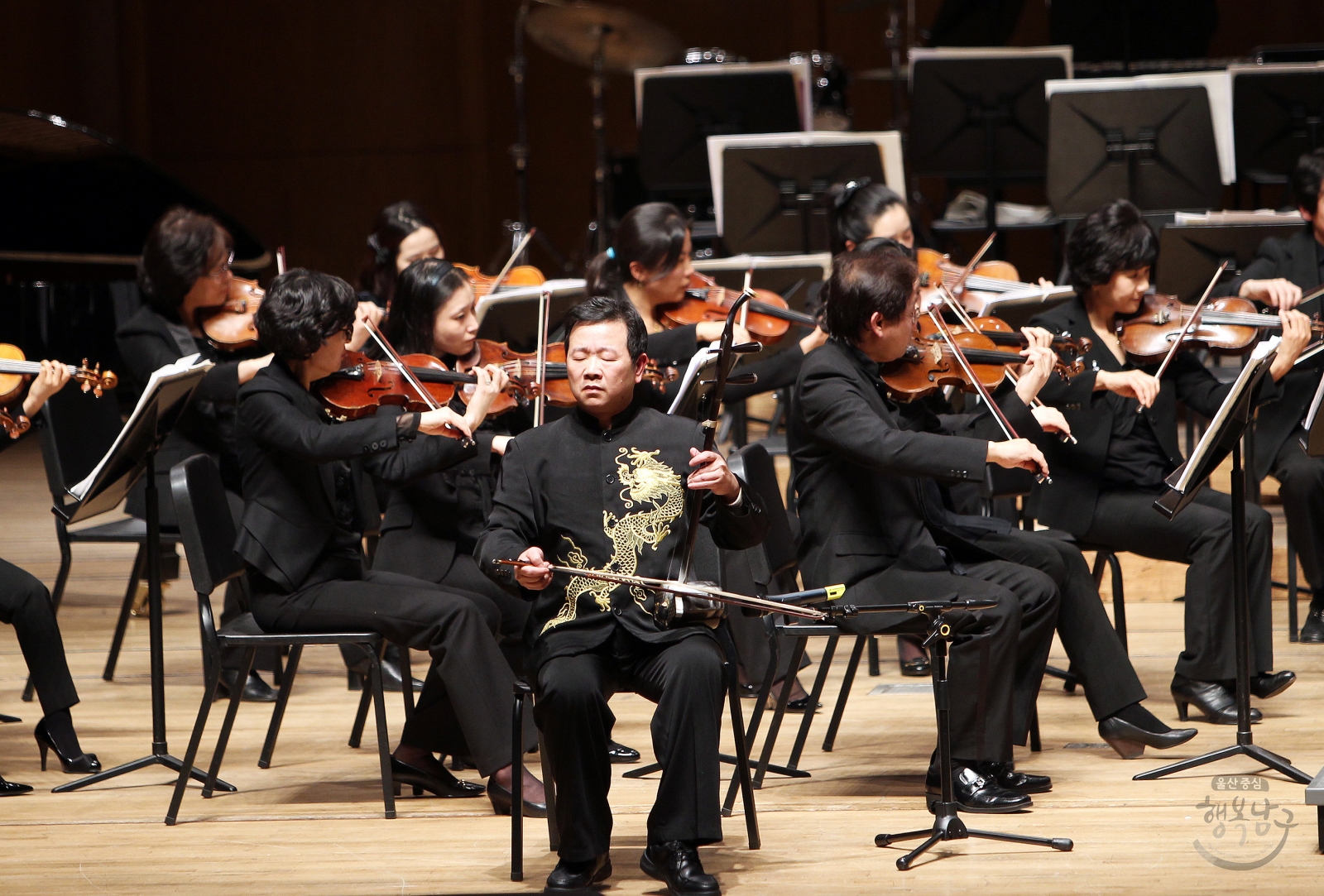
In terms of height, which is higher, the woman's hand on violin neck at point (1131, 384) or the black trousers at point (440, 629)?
the woman's hand on violin neck at point (1131, 384)

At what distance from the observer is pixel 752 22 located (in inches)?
328

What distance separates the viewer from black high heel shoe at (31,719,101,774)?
129 inches

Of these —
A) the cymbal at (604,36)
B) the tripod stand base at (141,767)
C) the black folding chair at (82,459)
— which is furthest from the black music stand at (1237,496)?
the cymbal at (604,36)

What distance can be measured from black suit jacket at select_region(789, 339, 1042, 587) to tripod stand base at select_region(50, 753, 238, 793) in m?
1.29

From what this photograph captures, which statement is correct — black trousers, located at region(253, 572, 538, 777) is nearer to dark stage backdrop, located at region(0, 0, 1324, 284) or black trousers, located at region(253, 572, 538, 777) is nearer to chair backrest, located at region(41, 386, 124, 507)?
chair backrest, located at region(41, 386, 124, 507)

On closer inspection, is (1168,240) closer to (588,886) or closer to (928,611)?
(928,611)

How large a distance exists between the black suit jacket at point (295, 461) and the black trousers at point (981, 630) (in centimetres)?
91

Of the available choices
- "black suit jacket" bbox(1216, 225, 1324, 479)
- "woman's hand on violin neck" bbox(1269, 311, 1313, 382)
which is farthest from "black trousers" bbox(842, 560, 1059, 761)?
"black suit jacket" bbox(1216, 225, 1324, 479)

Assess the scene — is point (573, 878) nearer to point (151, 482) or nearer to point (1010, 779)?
point (1010, 779)

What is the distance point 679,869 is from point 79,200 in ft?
14.2

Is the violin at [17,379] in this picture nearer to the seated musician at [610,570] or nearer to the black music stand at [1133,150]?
the seated musician at [610,570]

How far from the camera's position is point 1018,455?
2721 millimetres

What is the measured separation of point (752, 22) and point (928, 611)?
6.38m

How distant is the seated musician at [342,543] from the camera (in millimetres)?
2938
